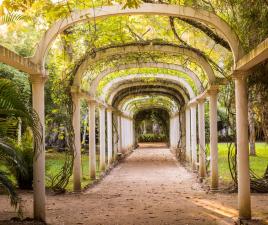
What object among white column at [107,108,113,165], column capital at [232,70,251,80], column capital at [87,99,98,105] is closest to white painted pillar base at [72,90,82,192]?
column capital at [87,99,98,105]

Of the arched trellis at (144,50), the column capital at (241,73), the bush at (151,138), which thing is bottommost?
the bush at (151,138)

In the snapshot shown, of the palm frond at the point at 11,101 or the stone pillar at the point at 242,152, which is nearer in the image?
the palm frond at the point at 11,101

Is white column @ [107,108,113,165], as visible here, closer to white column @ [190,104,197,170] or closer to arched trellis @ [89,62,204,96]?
white column @ [190,104,197,170]

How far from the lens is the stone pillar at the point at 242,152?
6.57 m

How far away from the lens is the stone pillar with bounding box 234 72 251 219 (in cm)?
657

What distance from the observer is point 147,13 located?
677 centimetres

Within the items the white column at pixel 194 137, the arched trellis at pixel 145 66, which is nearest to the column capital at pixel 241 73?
the arched trellis at pixel 145 66

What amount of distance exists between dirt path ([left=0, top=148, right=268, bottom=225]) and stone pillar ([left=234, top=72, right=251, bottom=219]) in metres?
0.35

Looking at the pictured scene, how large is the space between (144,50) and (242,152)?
12.7ft

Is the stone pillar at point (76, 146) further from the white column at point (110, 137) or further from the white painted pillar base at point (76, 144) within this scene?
the white column at point (110, 137)

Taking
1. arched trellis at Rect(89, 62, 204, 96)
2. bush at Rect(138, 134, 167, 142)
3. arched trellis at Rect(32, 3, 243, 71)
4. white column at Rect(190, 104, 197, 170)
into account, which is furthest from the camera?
bush at Rect(138, 134, 167, 142)

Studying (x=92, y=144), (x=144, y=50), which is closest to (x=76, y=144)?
(x=92, y=144)

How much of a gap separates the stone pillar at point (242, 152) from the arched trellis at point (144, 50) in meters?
3.00

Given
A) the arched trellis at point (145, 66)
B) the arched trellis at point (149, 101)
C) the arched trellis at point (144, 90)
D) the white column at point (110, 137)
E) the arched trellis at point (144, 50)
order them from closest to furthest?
1. the arched trellis at point (144, 50)
2. the arched trellis at point (145, 66)
3. the white column at point (110, 137)
4. the arched trellis at point (144, 90)
5. the arched trellis at point (149, 101)
